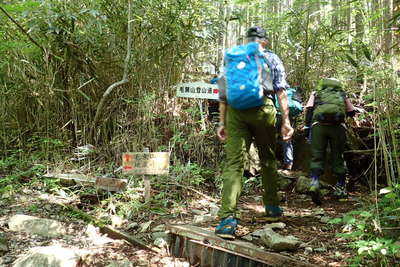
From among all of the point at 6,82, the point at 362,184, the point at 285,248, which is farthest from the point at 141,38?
the point at 285,248

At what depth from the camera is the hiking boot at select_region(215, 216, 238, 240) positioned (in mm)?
2881

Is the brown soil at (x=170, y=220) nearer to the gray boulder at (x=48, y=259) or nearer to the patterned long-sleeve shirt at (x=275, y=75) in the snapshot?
the gray boulder at (x=48, y=259)

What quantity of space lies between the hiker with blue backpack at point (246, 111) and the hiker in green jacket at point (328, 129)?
46.6 inches

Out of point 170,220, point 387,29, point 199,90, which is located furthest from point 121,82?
point 387,29

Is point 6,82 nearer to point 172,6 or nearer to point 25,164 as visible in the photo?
point 25,164

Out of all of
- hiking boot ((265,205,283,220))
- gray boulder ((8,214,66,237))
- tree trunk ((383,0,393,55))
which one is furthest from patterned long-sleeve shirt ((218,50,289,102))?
A: gray boulder ((8,214,66,237))

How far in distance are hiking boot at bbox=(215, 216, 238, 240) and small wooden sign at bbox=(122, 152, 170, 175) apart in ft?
5.11

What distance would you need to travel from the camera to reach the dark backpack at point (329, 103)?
424 centimetres

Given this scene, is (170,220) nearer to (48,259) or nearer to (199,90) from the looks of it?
(48,259)

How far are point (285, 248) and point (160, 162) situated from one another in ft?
6.63

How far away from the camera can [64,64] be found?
20.8 ft

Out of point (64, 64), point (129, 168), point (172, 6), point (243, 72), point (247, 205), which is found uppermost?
point (172, 6)

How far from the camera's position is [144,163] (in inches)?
167

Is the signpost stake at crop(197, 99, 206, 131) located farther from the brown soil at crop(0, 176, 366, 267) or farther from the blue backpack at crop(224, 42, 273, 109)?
the blue backpack at crop(224, 42, 273, 109)
